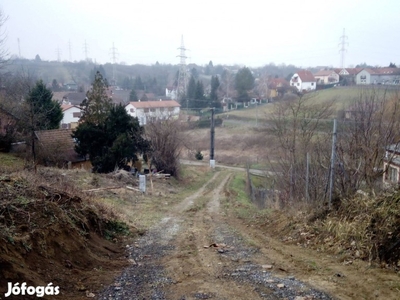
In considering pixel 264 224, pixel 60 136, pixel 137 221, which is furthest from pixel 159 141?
pixel 264 224

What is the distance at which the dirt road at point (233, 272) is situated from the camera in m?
5.21

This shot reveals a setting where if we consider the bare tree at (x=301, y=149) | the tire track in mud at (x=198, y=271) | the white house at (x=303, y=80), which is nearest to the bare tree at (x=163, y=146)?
the bare tree at (x=301, y=149)

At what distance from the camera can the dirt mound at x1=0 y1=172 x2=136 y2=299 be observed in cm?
505

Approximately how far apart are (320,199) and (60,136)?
22533mm

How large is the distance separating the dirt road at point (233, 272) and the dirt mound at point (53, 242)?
0.44 metres

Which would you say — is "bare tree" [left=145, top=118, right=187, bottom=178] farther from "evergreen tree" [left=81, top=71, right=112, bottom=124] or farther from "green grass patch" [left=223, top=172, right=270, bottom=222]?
"green grass patch" [left=223, top=172, right=270, bottom=222]

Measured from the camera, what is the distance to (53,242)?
20.3 feet

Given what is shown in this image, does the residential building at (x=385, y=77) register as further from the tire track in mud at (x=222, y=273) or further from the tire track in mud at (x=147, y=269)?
the tire track in mud at (x=147, y=269)

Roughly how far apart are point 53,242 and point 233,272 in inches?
121

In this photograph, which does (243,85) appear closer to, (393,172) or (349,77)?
(349,77)

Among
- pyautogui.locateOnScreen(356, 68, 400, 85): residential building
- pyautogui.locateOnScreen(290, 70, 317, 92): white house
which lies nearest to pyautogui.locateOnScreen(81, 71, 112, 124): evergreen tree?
pyautogui.locateOnScreen(356, 68, 400, 85): residential building

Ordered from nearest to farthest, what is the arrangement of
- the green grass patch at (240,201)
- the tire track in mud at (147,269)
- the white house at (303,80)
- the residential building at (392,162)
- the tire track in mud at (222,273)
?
the tire track in mud at (222,273)
the tire track in mud at (147,269)
the residential building at (392,162)
the green grass patch at (240,201)
the white house at (303,80)

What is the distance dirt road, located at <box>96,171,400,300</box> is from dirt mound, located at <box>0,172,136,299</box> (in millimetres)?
443

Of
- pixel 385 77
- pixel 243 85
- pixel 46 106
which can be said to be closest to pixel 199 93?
pixel 243 85
